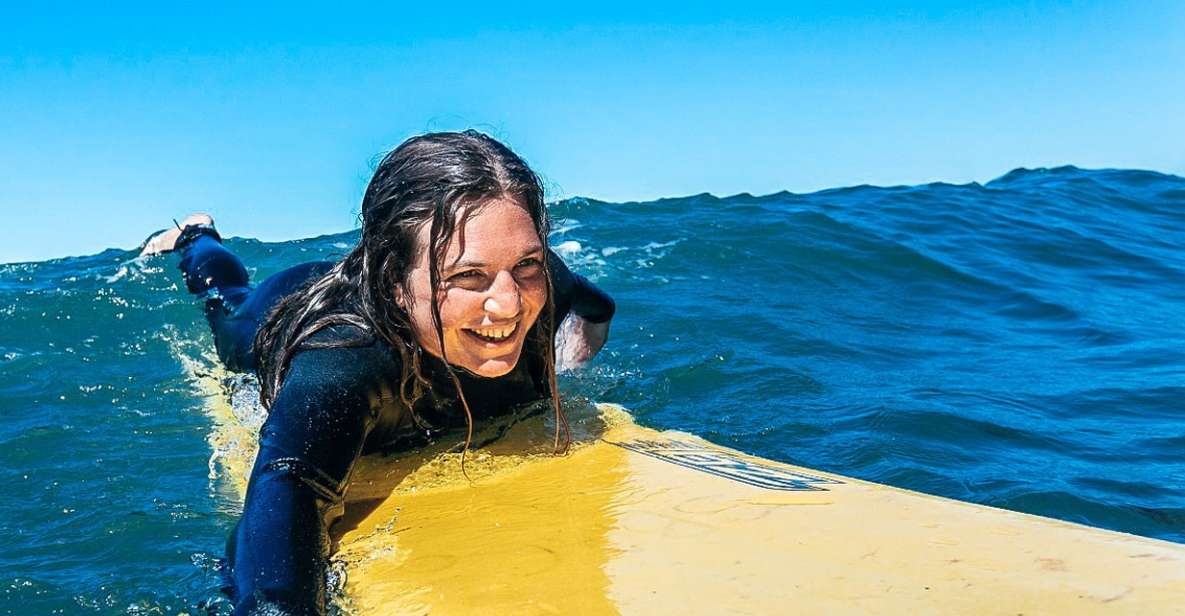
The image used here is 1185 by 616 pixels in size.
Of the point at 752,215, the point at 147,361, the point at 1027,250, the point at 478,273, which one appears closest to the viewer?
the point at 478,273

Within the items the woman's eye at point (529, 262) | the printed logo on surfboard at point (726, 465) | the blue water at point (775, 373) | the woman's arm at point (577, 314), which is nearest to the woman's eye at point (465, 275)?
the woman's eye at point (529, 262)

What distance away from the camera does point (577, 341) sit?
4215mm

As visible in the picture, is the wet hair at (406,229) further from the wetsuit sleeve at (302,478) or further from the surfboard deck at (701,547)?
the surfboard deck at (701,547)

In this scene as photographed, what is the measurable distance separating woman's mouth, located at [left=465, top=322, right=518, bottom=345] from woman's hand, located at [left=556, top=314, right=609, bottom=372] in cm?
136

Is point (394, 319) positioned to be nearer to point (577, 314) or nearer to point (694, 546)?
point (694, 546)

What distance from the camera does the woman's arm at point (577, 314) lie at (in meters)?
3.44

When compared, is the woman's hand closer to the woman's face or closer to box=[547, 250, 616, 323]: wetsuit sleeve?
box=[547, 250, 616, 323]: wetsuit sleeve

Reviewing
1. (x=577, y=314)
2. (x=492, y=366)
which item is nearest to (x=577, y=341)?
(x=577, y=314)

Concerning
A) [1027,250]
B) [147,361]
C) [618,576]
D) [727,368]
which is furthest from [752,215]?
[618,576]

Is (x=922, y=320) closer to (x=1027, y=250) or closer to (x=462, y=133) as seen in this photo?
(x=1027, y=250)

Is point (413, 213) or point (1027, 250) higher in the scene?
point (413, 213)

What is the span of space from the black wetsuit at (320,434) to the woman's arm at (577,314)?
11 millimetres

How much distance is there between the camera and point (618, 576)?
2.06 metres

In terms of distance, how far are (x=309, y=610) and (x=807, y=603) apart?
0.95 m
